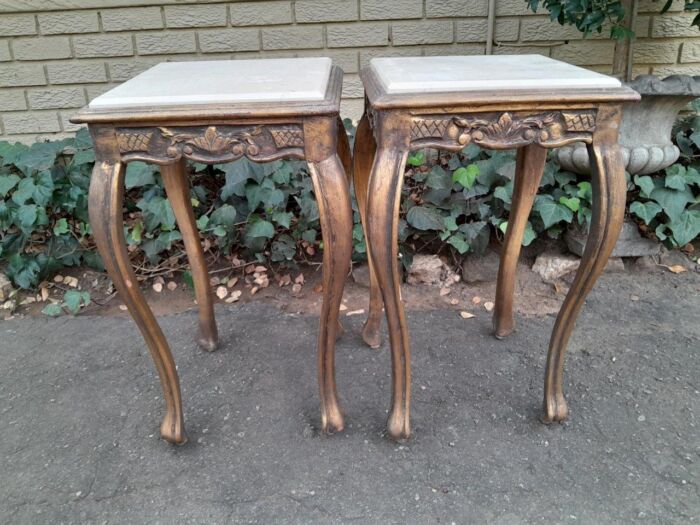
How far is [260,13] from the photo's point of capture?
105 inches

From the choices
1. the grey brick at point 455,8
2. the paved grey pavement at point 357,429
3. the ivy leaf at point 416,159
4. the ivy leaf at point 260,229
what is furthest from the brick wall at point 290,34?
the paved grey pavement at point 357,429

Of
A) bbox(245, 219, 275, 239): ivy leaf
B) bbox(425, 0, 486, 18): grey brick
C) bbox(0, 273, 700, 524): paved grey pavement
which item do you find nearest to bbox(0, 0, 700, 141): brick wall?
bbox(425, 0, 486, 18): grey brick

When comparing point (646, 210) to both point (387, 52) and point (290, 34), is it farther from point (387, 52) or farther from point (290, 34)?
point (290, 34)

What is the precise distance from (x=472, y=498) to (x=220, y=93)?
3.61 ft

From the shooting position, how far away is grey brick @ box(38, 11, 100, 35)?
2.68 meters

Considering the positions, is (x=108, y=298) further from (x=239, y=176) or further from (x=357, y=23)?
(x=357, y=23)

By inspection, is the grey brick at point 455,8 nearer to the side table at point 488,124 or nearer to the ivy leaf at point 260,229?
the ivy leaf at point 260,229

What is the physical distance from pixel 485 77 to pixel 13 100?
2.58 metres

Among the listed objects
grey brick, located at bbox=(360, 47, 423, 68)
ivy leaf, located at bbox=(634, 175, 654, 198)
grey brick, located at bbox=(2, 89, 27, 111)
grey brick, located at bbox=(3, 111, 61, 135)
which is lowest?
ivy leaf, located at bbox=(634, 175, 654, 198)

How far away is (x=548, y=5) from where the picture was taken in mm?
2189

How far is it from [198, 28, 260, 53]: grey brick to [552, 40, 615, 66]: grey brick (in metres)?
1.46

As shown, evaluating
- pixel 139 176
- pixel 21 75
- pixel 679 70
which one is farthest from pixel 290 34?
pixel 679 70

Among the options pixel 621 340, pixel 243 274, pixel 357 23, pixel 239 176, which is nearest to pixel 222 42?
pixel 357 23

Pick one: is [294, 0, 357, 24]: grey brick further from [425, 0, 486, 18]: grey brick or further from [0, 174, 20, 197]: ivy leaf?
[0, 174, 20, 197]: ivy leaf
